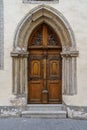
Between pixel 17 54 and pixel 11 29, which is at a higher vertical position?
pixel 11 29

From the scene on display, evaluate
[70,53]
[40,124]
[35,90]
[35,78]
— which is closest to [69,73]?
[70,53]

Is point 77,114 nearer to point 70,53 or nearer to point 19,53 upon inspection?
point 70,53

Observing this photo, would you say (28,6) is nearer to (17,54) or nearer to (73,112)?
(17,54)

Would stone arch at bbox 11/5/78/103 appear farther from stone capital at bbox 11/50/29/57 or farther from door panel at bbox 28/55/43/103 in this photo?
door panel at bbox 28/55/43/103

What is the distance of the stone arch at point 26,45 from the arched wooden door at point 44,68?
0.98 ft

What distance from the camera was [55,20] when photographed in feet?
37.8

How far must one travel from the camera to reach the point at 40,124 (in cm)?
1030

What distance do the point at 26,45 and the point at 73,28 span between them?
1618 millimetres

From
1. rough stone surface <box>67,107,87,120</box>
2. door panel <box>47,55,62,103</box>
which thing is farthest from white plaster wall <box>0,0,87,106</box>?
door panel <box>47,55,62,103</box>

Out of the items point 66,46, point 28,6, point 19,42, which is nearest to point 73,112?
point 66,46

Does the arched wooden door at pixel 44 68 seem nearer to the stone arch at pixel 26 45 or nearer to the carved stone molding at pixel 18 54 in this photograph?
the stone arch at pixel 26 45

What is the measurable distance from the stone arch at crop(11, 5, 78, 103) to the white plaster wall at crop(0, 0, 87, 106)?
0.14 m

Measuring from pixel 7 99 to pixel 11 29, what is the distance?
223cm

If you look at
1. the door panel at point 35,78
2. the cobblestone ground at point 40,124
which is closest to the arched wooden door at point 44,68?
the door panel at point 35,78
